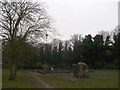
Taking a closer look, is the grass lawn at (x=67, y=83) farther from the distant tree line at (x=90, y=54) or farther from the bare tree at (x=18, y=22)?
the distant tree line at (x=90, y=54)

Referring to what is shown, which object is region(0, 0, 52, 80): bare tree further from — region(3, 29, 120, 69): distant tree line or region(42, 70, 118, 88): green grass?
region(3, 29, 120, 69): distant tree line

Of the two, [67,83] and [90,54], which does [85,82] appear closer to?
[67,83]

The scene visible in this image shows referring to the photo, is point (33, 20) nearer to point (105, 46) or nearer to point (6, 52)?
point (6, 52)

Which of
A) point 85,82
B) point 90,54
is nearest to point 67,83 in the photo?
point 85,82

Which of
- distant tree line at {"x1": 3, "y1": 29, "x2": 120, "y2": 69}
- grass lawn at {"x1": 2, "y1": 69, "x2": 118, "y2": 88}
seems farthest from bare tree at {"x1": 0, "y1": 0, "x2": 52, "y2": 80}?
distant tree line at {"x1": 3, "y1": 29, "x2": 120, "y2": 69}

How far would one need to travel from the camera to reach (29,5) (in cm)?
3794

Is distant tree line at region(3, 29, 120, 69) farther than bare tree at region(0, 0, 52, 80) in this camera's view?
Yes

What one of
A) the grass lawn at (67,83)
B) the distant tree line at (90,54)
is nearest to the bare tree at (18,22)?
the grass lawn at (67,83)

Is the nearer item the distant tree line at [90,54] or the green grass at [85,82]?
the green grass at [85,82]

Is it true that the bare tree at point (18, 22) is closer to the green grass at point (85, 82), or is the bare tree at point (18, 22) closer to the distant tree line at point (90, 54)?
the green grass at point (85, 82)

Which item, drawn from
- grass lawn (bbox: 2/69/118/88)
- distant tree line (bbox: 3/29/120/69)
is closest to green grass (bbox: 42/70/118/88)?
grass lawn (bbox: 2/69/118/88)

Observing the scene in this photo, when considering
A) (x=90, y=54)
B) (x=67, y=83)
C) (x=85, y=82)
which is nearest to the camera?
(x=67, y=83)

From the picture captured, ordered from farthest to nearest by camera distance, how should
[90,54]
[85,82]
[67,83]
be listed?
1. [90,54]
2. [85,82]
3. [67,83]

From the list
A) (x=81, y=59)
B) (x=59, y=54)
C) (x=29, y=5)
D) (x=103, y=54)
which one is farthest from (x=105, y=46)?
(x=29, y=5)
